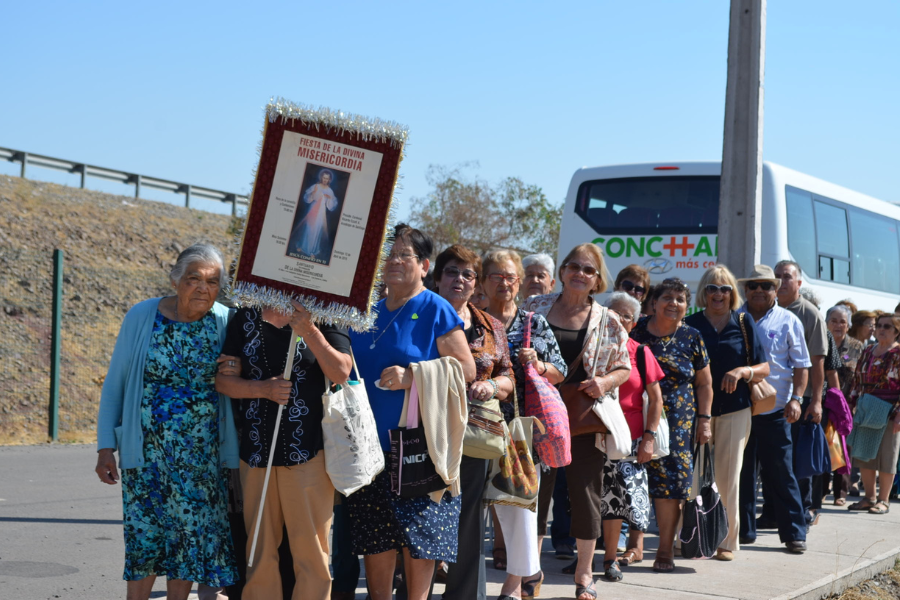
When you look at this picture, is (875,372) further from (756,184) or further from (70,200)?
(70,200)

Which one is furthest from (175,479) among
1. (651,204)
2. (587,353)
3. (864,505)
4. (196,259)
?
(651,204)

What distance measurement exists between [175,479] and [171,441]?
17 cm

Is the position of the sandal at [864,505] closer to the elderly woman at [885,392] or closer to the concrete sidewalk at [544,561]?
the elderly woman at [885,392]

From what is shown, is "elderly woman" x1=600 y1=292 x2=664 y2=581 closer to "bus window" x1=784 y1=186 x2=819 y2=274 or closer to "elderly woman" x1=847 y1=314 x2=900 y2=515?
"elderly woman" x1=847 y1=314 x2=900 y2=515

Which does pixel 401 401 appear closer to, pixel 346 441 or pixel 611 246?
pixel 346 441

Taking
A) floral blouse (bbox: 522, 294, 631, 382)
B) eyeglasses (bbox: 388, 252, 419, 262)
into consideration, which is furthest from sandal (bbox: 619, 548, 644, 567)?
eyeglasses (bbox: 388, 252, 419, 262)

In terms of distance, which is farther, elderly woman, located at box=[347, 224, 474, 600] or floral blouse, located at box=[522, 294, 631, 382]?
floral blouse, located at box=[522, 294, 631, 382]

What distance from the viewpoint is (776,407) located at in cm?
804

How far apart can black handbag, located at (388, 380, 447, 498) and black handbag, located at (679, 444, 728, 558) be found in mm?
2740

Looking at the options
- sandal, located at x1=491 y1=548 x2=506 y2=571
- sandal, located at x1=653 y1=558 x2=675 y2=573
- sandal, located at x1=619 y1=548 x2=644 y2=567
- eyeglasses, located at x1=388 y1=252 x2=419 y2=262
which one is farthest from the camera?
sandal, located at x1=619 y1=548 x2=644 y2=567

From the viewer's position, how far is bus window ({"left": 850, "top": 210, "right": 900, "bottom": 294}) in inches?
674

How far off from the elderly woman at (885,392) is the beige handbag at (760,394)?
3756mm

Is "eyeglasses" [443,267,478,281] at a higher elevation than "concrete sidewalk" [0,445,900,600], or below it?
higher

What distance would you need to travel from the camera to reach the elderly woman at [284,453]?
4.59 metres
